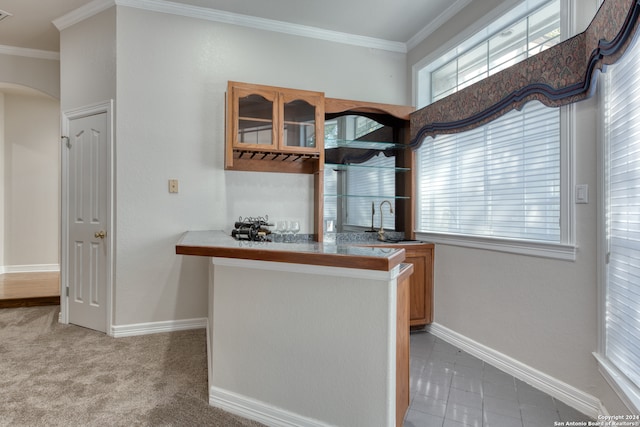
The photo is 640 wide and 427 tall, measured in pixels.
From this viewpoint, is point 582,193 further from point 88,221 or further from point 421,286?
point 88,221

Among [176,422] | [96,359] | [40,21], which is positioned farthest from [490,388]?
[40,21]

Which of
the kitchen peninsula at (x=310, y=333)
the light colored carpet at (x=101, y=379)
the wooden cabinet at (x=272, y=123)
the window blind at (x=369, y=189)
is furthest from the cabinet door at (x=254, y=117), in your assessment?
the light colored carpet at (x=101, y=379)

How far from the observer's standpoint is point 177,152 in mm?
3066

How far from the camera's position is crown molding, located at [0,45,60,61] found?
3.69 m

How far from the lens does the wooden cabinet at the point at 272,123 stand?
283 centimetres

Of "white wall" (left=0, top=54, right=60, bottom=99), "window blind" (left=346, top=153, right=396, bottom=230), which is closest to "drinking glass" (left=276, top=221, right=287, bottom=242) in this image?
"window blind" (left=346, top=153, right=396, bottom=230)

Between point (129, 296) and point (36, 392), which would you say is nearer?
point (36, 392)

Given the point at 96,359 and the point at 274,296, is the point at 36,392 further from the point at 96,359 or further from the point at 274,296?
the point at 274,296

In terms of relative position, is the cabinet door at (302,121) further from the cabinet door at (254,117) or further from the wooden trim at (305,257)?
the wooden trim at (305,257)

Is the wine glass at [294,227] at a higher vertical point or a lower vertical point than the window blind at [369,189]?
lower

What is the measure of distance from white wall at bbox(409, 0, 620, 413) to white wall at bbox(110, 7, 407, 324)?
5.49 ft

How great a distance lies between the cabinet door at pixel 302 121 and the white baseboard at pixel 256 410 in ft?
6.03

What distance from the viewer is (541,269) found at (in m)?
2.16

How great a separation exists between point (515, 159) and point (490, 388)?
1.48 meters
